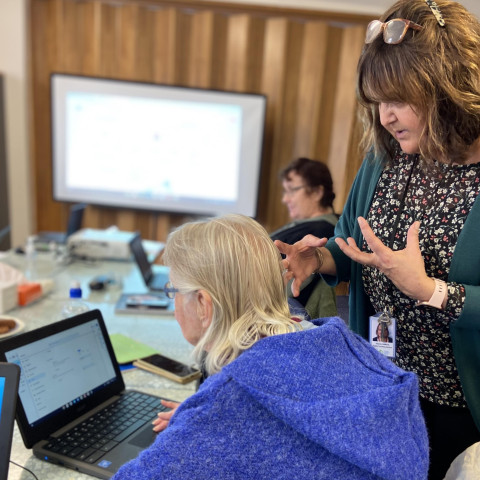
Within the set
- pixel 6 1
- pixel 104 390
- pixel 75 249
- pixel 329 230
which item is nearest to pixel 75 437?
pixel 104 390

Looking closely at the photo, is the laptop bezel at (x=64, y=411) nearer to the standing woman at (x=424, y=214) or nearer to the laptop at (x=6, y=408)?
the laptop at (x=6, y=408)

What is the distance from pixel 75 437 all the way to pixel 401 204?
0.94m

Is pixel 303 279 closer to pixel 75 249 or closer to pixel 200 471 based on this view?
pixel 200 471

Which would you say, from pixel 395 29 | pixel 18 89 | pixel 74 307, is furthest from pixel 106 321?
pixel 18 89

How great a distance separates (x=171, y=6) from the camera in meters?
4.25

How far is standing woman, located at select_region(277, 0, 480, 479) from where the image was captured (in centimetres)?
105

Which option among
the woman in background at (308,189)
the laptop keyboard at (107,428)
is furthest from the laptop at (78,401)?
the woman in background at (308,189)

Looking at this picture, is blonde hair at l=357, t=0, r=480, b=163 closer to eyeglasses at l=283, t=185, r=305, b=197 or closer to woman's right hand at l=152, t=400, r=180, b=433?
woman's right hand at l=152, t=400, r=180, b=433

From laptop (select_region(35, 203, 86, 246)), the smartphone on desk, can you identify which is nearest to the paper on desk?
the smartphone on desk

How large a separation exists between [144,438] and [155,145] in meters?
3.54

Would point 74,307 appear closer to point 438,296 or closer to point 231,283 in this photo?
point 231,283

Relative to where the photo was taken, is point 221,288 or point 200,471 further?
point 221,288

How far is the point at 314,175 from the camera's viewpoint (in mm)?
2416

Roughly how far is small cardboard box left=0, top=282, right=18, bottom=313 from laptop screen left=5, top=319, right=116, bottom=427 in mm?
911
